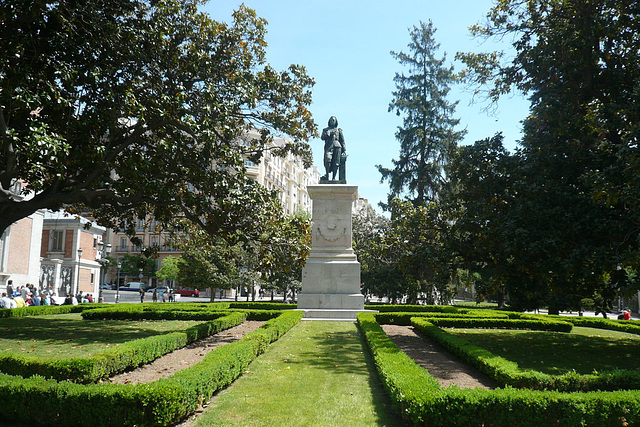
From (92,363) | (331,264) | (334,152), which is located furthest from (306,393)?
(334,152)

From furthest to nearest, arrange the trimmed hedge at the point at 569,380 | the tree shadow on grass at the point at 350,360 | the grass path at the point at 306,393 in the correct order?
the trimmed hedge at the point at 569,380
the tree shadow on grass at the point at 350,360
the grass path at the point at 306,393

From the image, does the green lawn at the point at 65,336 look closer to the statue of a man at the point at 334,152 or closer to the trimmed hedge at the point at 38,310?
the trimmed hedge at the point at 38,310

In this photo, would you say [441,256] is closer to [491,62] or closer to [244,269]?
[491,62]

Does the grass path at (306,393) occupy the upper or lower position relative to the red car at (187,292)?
upper

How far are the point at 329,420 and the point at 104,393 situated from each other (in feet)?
8.97

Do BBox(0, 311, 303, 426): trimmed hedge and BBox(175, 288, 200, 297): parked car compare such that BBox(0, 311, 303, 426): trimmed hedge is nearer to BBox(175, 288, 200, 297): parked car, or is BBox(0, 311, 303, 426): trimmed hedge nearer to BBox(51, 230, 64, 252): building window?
BBox(51, 230, 64, 252): building window

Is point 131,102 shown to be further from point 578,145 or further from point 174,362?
point 578,145

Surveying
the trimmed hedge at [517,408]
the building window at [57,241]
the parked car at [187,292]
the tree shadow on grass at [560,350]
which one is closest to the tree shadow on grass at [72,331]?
the trimmed hedge at [517,408]

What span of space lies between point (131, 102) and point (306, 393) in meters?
8.41

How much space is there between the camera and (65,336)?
12.9 metres

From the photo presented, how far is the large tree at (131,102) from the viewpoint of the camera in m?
10.9

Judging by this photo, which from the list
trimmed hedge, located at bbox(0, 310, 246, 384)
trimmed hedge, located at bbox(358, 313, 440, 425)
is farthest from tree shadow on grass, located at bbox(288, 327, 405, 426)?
trimmed hedge, located at bbox(0, 310, 246, 384)

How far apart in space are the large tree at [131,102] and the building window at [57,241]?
30569mm

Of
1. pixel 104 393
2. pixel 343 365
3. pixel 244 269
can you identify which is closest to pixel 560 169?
pixel 343 365
